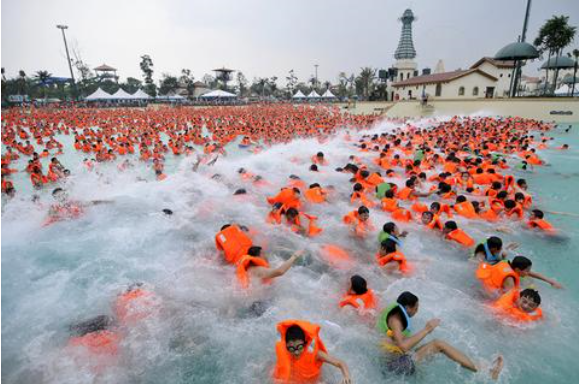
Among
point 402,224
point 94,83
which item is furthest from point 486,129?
point 94,83

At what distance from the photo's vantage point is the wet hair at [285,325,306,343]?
294cm

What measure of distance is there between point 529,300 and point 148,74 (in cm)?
6362

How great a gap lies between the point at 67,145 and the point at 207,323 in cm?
1811

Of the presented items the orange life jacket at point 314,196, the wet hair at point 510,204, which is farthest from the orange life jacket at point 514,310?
the orange life jacket at point 314,196

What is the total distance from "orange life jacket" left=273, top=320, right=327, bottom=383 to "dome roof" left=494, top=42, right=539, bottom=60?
3355 cm

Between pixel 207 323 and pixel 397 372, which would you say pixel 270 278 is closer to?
pixel 207 323

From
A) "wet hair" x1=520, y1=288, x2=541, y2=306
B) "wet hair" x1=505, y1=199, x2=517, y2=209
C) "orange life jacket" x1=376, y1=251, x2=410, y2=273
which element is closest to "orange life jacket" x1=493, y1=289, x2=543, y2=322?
"wet hair" x1=520, y1=288, x2=541, y2=306

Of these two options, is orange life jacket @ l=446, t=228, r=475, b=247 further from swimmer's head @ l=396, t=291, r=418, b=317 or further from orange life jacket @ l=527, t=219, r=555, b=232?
swimmer's head @ l=396, t=291, r=418, b=317

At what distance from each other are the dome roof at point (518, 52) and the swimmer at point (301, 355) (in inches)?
1321

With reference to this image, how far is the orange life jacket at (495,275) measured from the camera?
4340mm

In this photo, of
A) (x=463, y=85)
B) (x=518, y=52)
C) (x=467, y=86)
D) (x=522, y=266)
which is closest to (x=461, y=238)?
(x=522, y=266)

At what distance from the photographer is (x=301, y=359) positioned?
3096 mm

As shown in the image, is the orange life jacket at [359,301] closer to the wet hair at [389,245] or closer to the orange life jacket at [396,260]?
the orange life jacket at [396,260]

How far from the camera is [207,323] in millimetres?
4367
